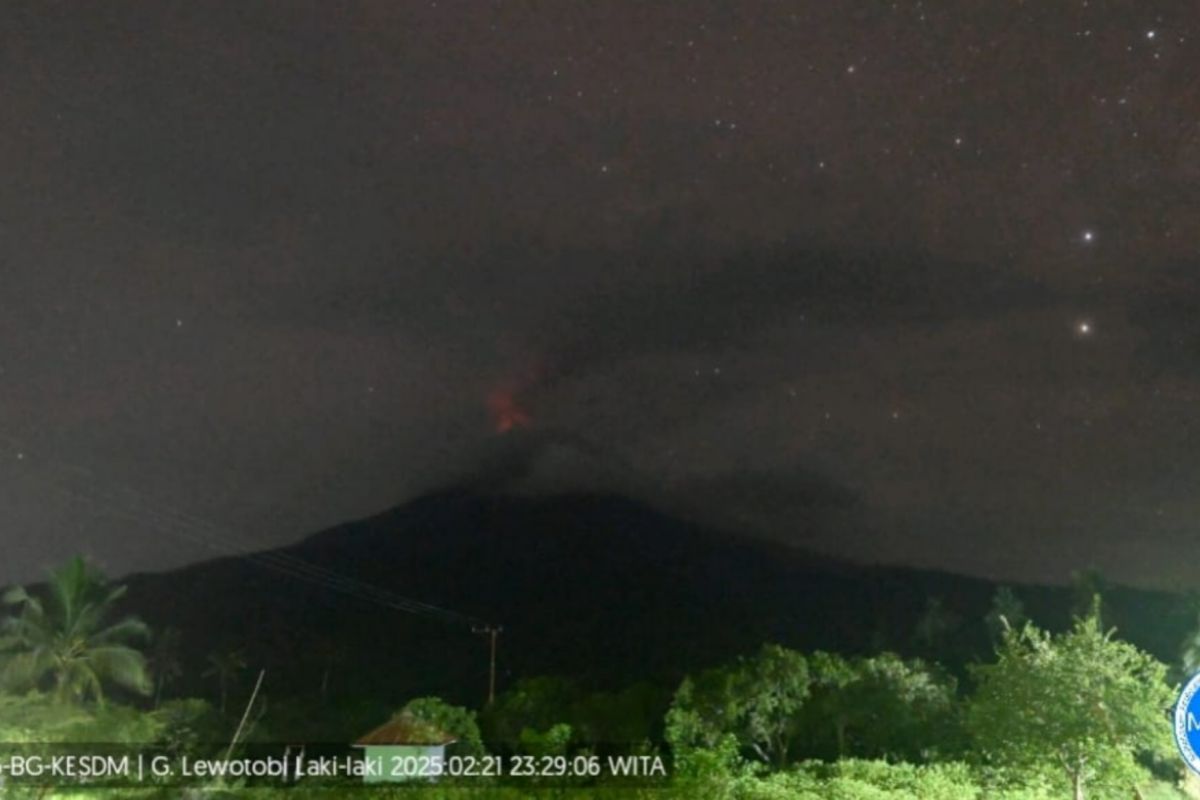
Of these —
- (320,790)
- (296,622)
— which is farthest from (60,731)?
(296,622)

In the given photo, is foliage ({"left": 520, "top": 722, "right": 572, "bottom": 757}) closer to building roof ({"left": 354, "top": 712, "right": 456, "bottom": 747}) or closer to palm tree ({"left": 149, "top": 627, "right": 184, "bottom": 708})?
building roof ({"left": 354, "top": 712, "right": 456, "bottom": 747})

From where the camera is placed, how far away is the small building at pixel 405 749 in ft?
44.5

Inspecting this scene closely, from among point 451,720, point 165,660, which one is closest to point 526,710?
point 451,720

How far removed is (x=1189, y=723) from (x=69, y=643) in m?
17.7

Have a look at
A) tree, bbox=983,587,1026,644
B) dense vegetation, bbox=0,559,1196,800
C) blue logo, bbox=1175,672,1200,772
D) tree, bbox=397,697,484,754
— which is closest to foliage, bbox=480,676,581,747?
dense vegetation, bbox=0,559,1196,800

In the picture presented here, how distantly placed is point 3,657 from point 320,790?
10.6 m

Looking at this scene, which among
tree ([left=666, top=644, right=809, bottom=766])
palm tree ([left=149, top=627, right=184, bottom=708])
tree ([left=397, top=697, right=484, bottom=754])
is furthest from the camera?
palm tree ([left=149, top=627, right=184, bottom=708])

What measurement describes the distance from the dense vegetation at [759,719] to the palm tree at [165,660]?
8.77m

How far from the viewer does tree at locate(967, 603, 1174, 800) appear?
1230cm

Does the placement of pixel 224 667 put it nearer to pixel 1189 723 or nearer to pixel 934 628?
pixel 934 628

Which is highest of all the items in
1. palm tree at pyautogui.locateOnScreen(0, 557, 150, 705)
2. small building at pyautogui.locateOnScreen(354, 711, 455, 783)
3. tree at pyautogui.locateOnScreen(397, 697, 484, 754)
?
palm tree at pyautogui.locateOnScreen(0, 557, 150, 705)

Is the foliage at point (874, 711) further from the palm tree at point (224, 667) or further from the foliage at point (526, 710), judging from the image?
the palm tree at point (224, 667)

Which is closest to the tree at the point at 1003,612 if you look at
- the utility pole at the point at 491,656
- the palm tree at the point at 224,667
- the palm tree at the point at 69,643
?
the utility pole at the point at 491,656

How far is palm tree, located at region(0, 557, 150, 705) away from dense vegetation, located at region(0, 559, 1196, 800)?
33mm
